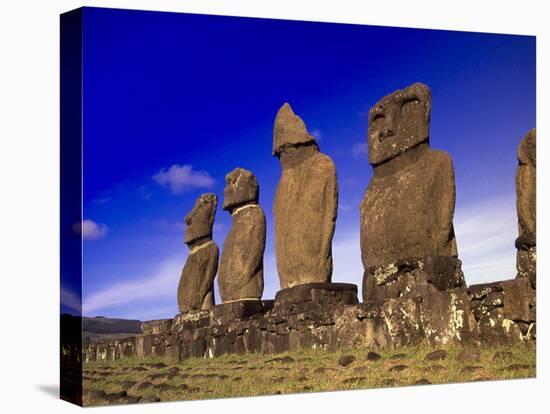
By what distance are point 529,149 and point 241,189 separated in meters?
4.74

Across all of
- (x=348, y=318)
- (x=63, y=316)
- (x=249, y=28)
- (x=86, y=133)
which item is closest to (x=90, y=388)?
(x=63, y=316)

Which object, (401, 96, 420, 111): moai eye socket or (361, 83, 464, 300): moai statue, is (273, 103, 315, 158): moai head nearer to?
(361, 83, 464, 300): moai statue

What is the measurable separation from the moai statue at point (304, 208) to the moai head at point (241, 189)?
1.17 metres

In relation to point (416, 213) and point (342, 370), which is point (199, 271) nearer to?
point (416, 213)

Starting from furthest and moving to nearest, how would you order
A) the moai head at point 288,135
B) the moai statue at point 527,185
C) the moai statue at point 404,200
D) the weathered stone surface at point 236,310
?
1. the weathered stone surface at point 236,310
2. the moai head at point 288,135
3. the moai statue at point 527,185
4. the moai statue at point 404,200

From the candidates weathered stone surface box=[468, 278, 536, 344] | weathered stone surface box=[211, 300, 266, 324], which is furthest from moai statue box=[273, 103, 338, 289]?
weathered stone surface box=[468, 278, 536, 344]

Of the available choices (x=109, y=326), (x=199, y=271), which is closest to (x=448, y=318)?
(x=109, y=326)

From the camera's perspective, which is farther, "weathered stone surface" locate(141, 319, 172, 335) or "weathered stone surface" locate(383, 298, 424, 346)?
"weathered stone surface" locate(141, 319, 172, 335)

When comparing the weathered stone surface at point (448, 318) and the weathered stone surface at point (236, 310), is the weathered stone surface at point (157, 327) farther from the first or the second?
the weathered stone surface at point (448, 318)

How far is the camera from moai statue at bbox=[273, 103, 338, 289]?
1844cm

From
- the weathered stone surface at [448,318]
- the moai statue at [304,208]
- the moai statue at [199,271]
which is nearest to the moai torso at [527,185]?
the weathered stone surface at [448,318]

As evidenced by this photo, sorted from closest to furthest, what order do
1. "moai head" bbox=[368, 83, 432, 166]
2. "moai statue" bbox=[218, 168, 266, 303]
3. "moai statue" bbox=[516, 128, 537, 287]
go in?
1. "moai head" bbox=[368, 83, 432, 166]
2. "moai statue" bbox=[516, 128, 537, 287]
3. "moai statue" bbox=[218, 168, 266, 303]

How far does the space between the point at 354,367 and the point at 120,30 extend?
5144mm

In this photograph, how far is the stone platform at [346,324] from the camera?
625 inches
